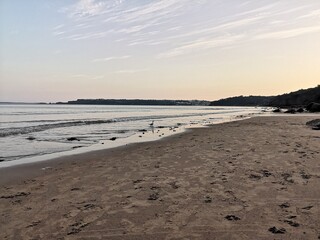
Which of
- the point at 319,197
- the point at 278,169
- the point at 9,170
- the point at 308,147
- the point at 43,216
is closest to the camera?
the point at 43,216

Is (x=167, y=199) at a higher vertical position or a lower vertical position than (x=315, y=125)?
lower

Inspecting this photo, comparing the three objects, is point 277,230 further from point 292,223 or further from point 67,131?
point 67,131

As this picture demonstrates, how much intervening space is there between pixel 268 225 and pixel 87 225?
3.06 meters

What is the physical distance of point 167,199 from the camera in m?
7.29

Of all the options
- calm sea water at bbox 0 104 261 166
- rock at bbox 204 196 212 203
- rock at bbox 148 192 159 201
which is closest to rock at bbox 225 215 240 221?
rock at bbox 204 196 212 203

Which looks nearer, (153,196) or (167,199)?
(167,199)

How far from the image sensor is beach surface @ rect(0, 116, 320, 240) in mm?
5578

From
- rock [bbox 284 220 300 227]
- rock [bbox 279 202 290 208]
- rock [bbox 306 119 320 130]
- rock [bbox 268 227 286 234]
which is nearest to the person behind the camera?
rock [bbox 268 227 286 234]

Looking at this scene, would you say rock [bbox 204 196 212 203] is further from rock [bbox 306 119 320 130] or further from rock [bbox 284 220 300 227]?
rock [bbox 306 119 320 130]

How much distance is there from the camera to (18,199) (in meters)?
7.80

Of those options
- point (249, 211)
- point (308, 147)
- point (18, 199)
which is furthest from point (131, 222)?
point (308, 147)

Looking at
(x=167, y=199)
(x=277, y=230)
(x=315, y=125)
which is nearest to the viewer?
(x=277, y=230)

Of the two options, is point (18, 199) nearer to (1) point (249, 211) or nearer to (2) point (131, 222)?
(2) point (131, 222)

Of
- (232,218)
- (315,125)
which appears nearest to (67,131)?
(315,125)
